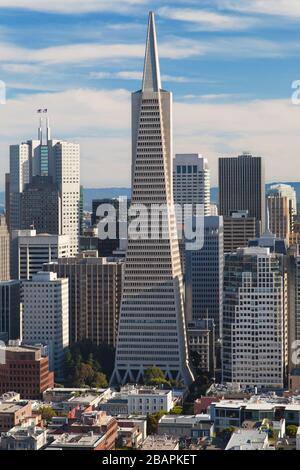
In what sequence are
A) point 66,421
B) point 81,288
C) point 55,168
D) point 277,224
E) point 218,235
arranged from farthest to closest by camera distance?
point 55,168 → point 277,224 → point 218,235 → point 81,288 → point 66,421

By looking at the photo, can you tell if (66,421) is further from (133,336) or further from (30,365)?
(133,336)

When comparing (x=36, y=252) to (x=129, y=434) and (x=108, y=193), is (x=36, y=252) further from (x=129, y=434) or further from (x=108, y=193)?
(x=129, y=434)

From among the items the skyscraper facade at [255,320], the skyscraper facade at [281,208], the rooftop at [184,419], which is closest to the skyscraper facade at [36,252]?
the skyscraper facade at [281,208]

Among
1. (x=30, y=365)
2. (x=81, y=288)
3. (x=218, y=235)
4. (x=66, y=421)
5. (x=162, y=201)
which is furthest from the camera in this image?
(x=218, y=235)

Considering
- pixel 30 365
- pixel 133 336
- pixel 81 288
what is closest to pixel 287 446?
pixel 30 365

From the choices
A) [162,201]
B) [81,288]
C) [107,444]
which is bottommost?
[107,444]

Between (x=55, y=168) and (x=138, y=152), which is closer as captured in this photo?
(x=138, y=152)

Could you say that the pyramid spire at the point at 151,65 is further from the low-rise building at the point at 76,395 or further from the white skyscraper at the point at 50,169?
the white skyscraper at the point at 50,169

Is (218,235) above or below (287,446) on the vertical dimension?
above
